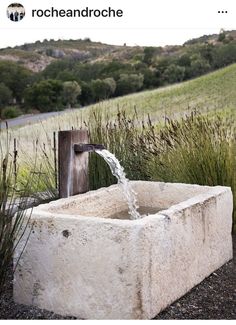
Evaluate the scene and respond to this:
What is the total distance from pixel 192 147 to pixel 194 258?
134 centimetres

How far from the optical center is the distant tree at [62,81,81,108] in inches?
340

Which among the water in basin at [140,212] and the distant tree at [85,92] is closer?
the water in basin at [140,212]

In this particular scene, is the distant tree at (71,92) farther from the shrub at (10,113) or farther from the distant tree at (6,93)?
the shrub at (10,113)

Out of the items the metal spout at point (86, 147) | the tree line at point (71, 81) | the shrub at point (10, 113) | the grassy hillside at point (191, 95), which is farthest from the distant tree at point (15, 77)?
the grassy hillside at point (191, 95)

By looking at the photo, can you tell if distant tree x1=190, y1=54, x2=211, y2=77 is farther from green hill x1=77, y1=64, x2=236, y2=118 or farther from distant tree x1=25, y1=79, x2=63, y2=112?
distant tree x1=25, y1=79, x2=63, y2=112

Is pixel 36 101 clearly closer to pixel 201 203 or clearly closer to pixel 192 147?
pixel 192 147

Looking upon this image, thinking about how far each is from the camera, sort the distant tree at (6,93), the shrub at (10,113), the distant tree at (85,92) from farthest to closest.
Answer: the distant tree at (85,92) → the distant tree at (6,93) → the shrub at (10,113)

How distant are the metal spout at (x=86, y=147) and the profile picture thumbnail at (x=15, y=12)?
2.79ft

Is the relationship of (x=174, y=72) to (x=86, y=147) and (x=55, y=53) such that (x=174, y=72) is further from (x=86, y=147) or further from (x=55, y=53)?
(x=86, y=147)

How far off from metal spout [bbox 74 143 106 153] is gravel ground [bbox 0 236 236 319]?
0.89 metres

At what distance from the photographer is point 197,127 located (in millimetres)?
4852

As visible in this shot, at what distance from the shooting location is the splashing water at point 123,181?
3.90 m

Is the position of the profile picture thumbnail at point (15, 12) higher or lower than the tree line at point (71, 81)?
higher

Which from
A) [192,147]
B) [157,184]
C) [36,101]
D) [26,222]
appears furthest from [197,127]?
[36,101]
